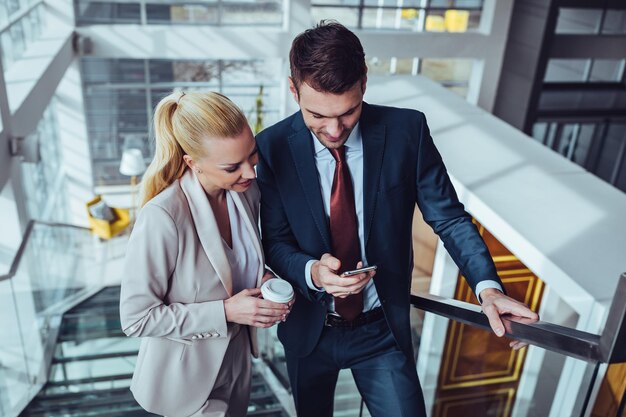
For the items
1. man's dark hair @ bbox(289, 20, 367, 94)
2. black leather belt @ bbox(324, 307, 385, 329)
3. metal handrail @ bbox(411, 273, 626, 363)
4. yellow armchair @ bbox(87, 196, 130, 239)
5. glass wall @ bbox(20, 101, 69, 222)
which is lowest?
yellow armchair @ bbox(87, 196, 130, 239)

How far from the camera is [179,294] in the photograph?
76.1 inches

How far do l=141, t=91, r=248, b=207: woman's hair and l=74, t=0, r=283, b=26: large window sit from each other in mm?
12009

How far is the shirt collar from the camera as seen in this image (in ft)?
7.10

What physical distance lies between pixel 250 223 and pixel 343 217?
1.13ft

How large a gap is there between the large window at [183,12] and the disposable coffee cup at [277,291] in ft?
40.0

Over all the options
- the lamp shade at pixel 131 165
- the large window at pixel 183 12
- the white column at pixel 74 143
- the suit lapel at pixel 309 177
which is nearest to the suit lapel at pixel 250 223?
the suit lapel at pixel 309 177

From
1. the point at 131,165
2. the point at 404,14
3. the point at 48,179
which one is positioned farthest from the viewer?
the point at 404,14

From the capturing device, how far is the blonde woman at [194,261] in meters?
1.81

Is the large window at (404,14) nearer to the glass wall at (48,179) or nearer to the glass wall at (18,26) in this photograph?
the glass wall at (18,26)

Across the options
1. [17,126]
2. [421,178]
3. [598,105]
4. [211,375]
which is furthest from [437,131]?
[598,105]

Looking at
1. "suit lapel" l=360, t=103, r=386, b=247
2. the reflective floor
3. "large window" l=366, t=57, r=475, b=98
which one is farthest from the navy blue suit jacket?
"large window" l=366, t=57, r=475, b=98

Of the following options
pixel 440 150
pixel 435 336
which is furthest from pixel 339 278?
pixel 440 150

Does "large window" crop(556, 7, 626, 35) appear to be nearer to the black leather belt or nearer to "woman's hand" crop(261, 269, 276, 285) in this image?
the black leather belt

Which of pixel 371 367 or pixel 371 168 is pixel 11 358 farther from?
pixel 371 168
